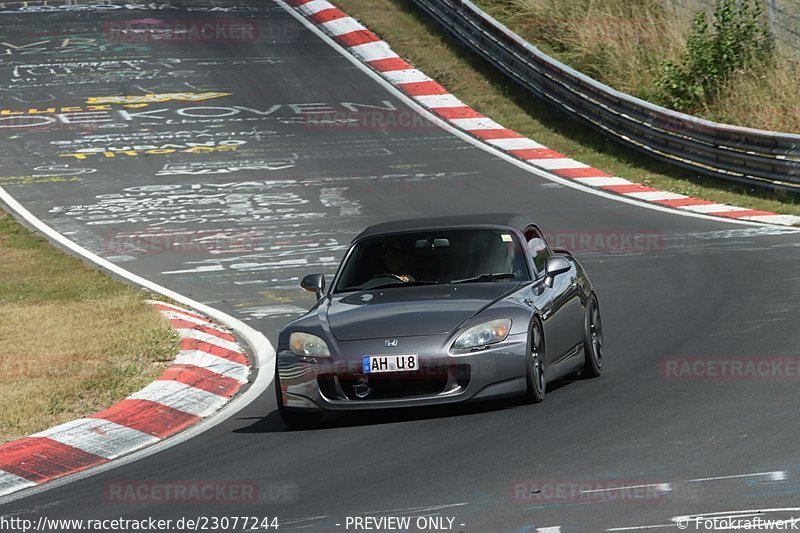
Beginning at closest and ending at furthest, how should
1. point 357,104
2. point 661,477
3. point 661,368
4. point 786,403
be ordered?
point 661,477
point 786,403
point 661,368
point 357,104

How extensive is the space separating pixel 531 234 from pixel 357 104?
17610mm

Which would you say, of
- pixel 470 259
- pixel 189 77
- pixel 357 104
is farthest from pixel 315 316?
pixel 189 77

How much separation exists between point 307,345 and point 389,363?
2.11 feet

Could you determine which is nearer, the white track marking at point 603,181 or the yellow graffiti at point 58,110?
the white track marking at point 603,181

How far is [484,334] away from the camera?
925 cm

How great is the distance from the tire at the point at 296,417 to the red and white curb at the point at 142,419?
0.83m

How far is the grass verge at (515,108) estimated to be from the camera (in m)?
22.4

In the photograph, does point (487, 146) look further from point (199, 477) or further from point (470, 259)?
point (199, 477)

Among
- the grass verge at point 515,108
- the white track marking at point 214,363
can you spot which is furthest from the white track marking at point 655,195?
the white track marking at point 214,363

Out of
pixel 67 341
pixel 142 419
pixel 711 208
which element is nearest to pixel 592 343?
pixel 142 419

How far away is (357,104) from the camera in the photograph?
92.9ft

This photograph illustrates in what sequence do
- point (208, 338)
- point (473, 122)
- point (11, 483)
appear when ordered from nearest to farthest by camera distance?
point (11, 483) → point (208, 338) → point (473, 122)

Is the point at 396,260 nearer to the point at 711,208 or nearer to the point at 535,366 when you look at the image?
the point at 535,366

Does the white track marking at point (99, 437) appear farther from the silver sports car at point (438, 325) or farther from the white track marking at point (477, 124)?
the white track marking at point (477, 124)
